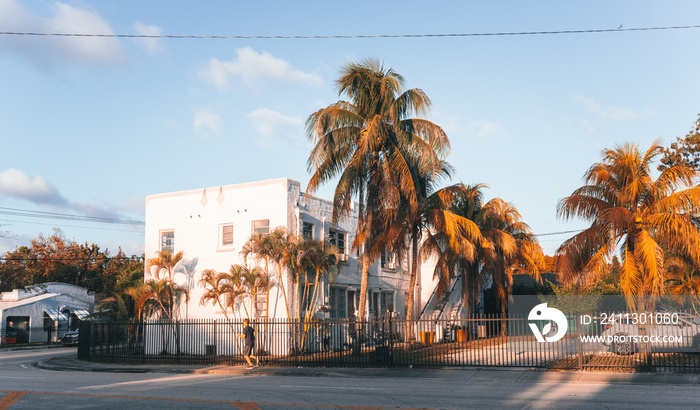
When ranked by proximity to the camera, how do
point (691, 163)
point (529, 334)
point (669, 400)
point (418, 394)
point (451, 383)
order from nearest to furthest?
point (669, 400) < point (418, 394) < point (451, 383) < point (529, 334) < point (691, 163)

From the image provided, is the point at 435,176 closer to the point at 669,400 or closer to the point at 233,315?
the point at 233,315

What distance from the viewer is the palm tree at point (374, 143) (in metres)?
22.4

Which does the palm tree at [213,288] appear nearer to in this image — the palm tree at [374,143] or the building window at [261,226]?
the building window at [261,226]

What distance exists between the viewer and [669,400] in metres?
12.2

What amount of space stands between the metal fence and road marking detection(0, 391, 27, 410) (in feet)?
27.9

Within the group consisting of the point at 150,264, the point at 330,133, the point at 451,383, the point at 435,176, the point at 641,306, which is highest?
the point at 330,133

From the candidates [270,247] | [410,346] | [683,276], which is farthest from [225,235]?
[683,276]

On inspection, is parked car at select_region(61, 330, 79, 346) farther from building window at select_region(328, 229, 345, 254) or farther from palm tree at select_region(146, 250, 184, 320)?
building window at select_region(328, 229, 345, 254)

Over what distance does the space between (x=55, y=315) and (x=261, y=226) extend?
2599 centimetres

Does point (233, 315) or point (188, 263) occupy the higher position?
point (188, 263)

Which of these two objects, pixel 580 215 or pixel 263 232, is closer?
pixel 580 215

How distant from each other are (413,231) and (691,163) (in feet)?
42.6

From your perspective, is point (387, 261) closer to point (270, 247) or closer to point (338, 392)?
point (270, 247)

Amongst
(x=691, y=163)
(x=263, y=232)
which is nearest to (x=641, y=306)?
(x=691, y=163)
